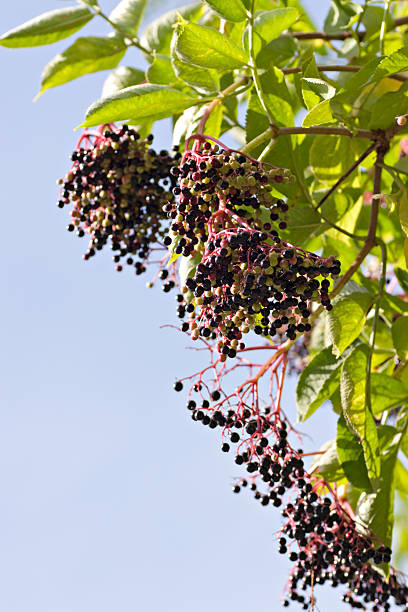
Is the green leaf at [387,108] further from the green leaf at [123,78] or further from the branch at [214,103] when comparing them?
the green leaf at [123,78]

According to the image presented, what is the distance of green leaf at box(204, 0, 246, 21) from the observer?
136cm

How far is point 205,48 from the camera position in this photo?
1.36 m

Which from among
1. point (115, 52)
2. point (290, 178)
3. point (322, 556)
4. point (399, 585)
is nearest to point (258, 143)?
point (290, 178)

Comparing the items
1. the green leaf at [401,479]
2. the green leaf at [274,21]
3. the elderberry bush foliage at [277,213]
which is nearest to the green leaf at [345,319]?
the elderberry bush foliage at [277,213]

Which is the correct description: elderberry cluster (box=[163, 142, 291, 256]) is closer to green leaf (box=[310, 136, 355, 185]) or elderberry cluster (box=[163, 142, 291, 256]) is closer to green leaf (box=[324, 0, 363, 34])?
green leaf (box=[310, 136, 355, 185])

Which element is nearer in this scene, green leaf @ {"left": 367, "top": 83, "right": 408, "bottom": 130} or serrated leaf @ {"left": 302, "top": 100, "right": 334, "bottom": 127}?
serrated leaf @ {"left": 302, "top": 100, "right": 334, "bottom": 127}

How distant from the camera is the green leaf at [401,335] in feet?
5.53

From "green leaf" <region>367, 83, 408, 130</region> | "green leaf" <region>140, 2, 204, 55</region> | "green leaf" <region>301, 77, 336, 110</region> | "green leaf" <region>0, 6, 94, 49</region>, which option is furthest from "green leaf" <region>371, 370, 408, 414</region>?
"green leaf" <region>0, 6, 94, 49</region>

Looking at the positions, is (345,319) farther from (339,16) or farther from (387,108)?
(339,16)

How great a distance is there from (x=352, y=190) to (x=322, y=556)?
2.79ft

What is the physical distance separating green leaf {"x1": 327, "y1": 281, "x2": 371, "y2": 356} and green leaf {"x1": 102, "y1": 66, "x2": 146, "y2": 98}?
80 centimetres

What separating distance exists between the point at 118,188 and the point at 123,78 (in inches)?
15.4

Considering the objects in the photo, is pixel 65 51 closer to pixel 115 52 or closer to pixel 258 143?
pixel 115 52

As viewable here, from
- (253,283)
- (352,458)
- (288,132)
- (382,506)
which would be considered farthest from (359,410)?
(288,132)
